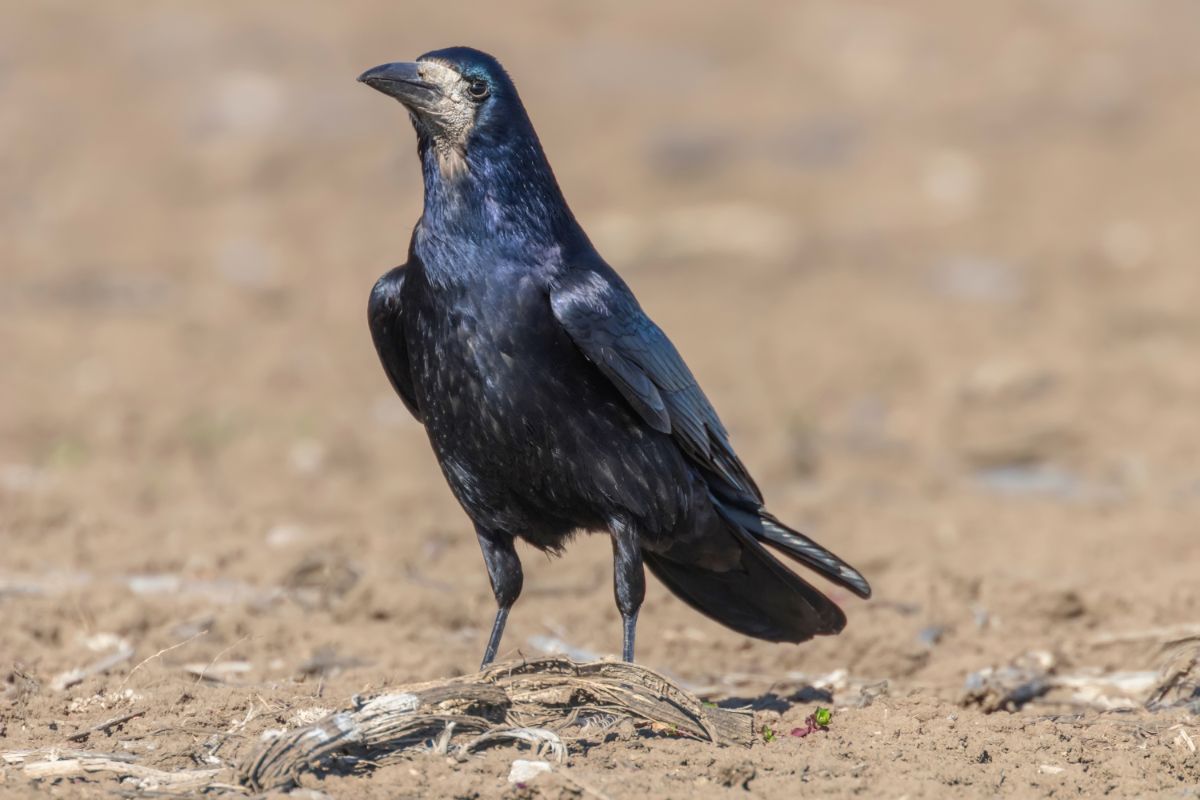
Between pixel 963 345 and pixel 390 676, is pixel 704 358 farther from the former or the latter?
pixel 390 676

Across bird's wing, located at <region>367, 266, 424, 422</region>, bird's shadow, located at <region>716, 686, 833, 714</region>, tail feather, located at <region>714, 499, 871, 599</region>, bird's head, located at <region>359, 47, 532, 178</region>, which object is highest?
bird's head, located at <region>359, 47, 532, 178</region>

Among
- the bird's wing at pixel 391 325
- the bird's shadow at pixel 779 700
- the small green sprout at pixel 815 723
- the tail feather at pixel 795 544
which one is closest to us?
the small green sprout at pixel 815 723

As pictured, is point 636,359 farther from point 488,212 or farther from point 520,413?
point 488,212

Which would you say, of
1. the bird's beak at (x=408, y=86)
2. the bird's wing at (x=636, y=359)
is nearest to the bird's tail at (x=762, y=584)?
the bird's wing at (x=636, y=359)

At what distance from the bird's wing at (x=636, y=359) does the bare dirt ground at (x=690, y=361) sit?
2.80 ft

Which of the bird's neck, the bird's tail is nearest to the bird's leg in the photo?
the bird's tail

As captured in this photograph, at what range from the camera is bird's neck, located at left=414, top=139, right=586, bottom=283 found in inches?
177

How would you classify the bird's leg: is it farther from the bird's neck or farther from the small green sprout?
the small green sprout

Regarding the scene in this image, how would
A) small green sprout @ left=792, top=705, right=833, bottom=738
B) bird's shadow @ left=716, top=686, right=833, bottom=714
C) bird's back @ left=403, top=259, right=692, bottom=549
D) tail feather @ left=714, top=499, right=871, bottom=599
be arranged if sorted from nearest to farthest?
small green sprout @ left=792, top=705, right=833, bottom=738, bird's back @ left=403, top=259, right=692, bottom=549, bird's shadow @ left=716, top=686, right=833, bottom=714, tail feather @ left=714, top=499, right=871, bottom=599

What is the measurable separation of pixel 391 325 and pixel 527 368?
627mm

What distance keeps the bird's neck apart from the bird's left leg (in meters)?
0.83

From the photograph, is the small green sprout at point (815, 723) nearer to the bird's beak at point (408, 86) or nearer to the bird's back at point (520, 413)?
the bird's back at point (520, 413)

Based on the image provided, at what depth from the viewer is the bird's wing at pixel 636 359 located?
4.46 m

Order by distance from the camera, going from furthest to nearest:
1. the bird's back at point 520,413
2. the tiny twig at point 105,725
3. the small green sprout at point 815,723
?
Result: 1. the bird's back at point 520,413
2. the small green sprout at point 815,723
3. the tiny twig at point 105,725
